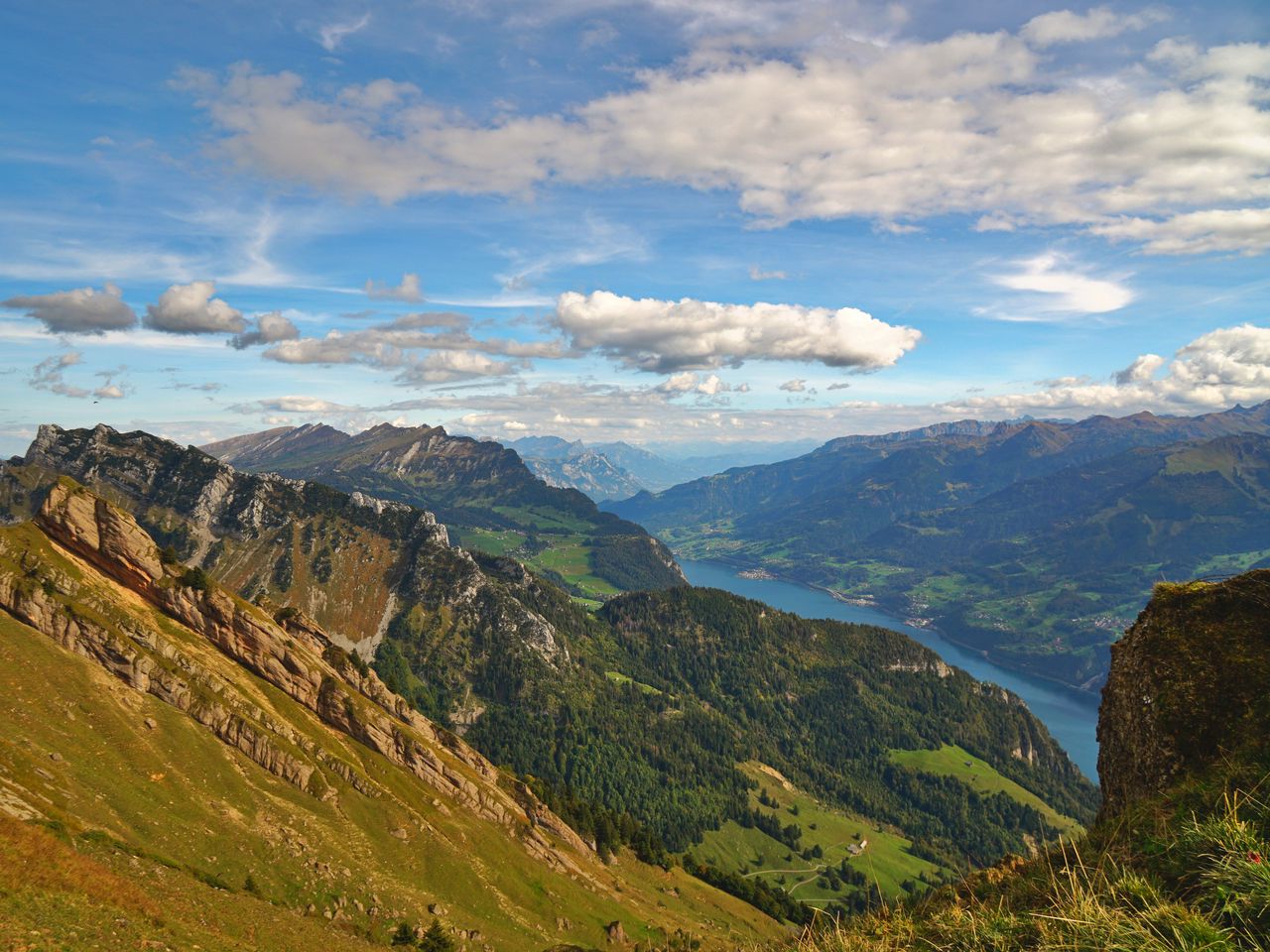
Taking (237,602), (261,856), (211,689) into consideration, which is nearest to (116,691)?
(211,689)

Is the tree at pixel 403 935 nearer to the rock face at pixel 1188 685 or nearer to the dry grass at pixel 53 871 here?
the dry grass at pixel 53 871

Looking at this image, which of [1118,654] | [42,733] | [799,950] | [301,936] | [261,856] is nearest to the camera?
[799,950]

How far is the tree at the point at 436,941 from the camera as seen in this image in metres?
61.1

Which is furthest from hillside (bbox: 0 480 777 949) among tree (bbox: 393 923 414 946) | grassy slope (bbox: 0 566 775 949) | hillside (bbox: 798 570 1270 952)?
hillside (bbox: 798 570 1270 952)

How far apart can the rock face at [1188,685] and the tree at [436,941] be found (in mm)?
59398

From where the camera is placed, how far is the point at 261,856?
58.6 metres

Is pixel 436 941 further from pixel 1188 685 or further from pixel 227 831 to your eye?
pixel 1188 685

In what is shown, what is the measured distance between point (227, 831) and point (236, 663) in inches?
1624

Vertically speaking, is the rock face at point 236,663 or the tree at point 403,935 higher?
the rock face at point 236,663

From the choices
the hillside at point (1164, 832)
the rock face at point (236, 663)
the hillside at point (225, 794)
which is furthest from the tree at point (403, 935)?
the hillside at point (1164, 832)

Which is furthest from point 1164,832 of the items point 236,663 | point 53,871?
point 236,663

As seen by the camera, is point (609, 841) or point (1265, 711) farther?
point (609, 841)

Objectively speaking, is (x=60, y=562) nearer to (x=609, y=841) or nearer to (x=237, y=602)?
(x=237, y=602)

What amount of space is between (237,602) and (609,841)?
85.8 metres
